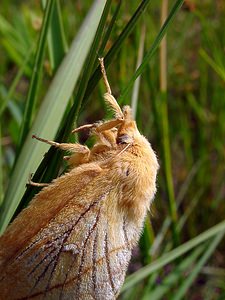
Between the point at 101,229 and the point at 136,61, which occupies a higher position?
the point at 136,61

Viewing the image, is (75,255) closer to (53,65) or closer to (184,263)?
(53,65)

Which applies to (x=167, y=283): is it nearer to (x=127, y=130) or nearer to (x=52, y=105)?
(x=127, y=130)

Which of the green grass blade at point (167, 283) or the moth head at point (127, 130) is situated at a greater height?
the moth head at point (127, 130)

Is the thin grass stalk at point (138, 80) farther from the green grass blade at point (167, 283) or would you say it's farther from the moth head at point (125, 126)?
the green grass blade at point (167, 283)

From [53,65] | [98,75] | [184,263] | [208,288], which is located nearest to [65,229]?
[98,75]

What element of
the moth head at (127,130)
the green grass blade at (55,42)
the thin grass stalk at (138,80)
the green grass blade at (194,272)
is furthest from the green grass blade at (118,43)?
the green grass blade at (194,272)

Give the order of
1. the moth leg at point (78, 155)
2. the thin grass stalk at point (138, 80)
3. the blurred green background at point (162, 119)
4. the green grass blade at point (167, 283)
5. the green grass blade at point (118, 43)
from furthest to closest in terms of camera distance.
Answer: the green grass blade at point (167, 283)
the thin grass stalk at point (138, 80)
the blurred green background at point (162, 119)
the moth leg at point (78, 155)
the green grass blade at point (118, 43)

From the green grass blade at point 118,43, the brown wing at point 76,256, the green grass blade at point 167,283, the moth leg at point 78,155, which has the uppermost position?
the green grass blade at point 118,43

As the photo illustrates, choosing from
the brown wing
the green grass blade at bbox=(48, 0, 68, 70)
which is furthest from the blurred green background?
the brown wing
